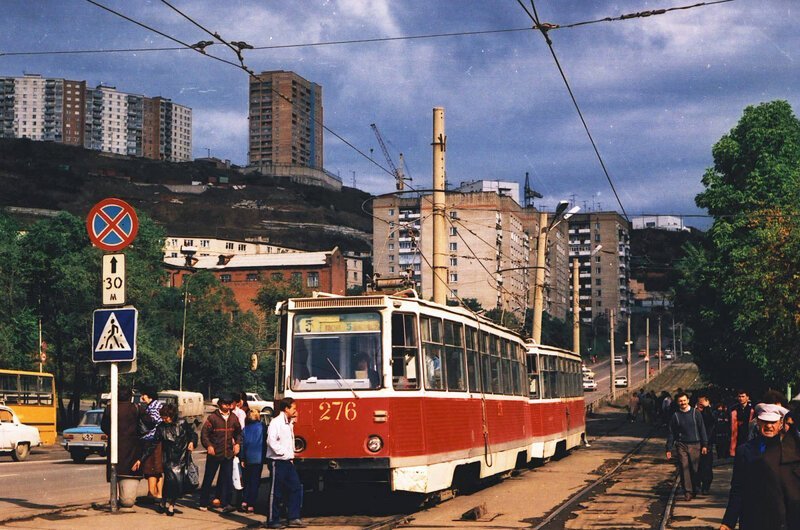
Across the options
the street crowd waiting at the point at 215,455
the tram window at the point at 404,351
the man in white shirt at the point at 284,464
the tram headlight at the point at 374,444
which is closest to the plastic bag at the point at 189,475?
the street crowd waiting at the point at 215,455

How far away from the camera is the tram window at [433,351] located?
52.9ft

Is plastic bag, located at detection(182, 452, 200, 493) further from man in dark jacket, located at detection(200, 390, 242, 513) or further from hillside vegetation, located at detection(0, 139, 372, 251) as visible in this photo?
hillside vegetation, located at detection(0, 139, 372, 251)

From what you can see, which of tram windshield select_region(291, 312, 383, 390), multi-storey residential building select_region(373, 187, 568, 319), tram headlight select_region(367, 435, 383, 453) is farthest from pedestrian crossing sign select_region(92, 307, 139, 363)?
multi-storey residential building select_region(373, 187, 568, 319)

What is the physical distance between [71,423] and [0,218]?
41.9 ft

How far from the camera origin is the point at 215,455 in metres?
16.4

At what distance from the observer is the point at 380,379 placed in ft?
50.4

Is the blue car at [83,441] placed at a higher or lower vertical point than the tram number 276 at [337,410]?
lower

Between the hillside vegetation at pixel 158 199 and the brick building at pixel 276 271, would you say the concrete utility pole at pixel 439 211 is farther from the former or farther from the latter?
the hillside vegetation at pixel 158 199

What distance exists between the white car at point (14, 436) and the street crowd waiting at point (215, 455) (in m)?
17.1

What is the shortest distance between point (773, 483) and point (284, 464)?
336 inches

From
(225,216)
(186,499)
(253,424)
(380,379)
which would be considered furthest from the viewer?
(225,216)

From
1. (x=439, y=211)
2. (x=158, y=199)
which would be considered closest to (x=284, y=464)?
(x=439, y=211)

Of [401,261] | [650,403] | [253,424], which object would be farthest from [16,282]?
[401,261]

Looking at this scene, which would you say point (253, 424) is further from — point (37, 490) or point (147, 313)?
point (147, 313)
